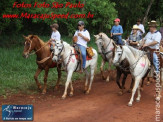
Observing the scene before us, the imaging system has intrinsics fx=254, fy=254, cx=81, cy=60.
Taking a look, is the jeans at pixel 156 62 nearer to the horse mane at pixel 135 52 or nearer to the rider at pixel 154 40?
the rider at pixel 154 40

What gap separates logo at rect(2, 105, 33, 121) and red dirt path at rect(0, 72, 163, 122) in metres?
0.20

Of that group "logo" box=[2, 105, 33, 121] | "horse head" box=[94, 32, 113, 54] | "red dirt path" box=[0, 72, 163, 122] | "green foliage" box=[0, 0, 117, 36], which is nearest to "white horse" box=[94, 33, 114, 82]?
"horse head" box=[94, 32, 113, 54]

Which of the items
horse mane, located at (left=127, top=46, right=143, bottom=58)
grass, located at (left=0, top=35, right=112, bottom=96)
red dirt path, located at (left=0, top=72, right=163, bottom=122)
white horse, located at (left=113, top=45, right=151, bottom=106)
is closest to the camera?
red dirt path, located at (left=0, top=72, right=163, bottom=122)

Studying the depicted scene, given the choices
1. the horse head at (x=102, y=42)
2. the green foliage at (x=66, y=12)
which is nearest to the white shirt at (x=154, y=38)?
the horse head at (x=102, y=42)

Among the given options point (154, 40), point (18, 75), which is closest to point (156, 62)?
point (154, 40)

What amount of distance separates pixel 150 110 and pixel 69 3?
1142 cm

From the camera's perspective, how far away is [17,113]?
7133mm

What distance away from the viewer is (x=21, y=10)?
19297mm

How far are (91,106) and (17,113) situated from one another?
231cm

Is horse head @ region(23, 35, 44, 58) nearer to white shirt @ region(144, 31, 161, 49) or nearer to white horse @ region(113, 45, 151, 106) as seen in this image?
white horse @ region(113, 45, 151, 106)

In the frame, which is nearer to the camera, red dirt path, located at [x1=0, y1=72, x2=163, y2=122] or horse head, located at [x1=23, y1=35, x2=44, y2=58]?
red dirt path, located at [x1=0, y1=72, x2=163, y2=122]

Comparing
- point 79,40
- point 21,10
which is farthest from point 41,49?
point 21,10

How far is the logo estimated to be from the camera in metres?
6.75

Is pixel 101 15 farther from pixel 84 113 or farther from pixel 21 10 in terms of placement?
pixel 84 113
